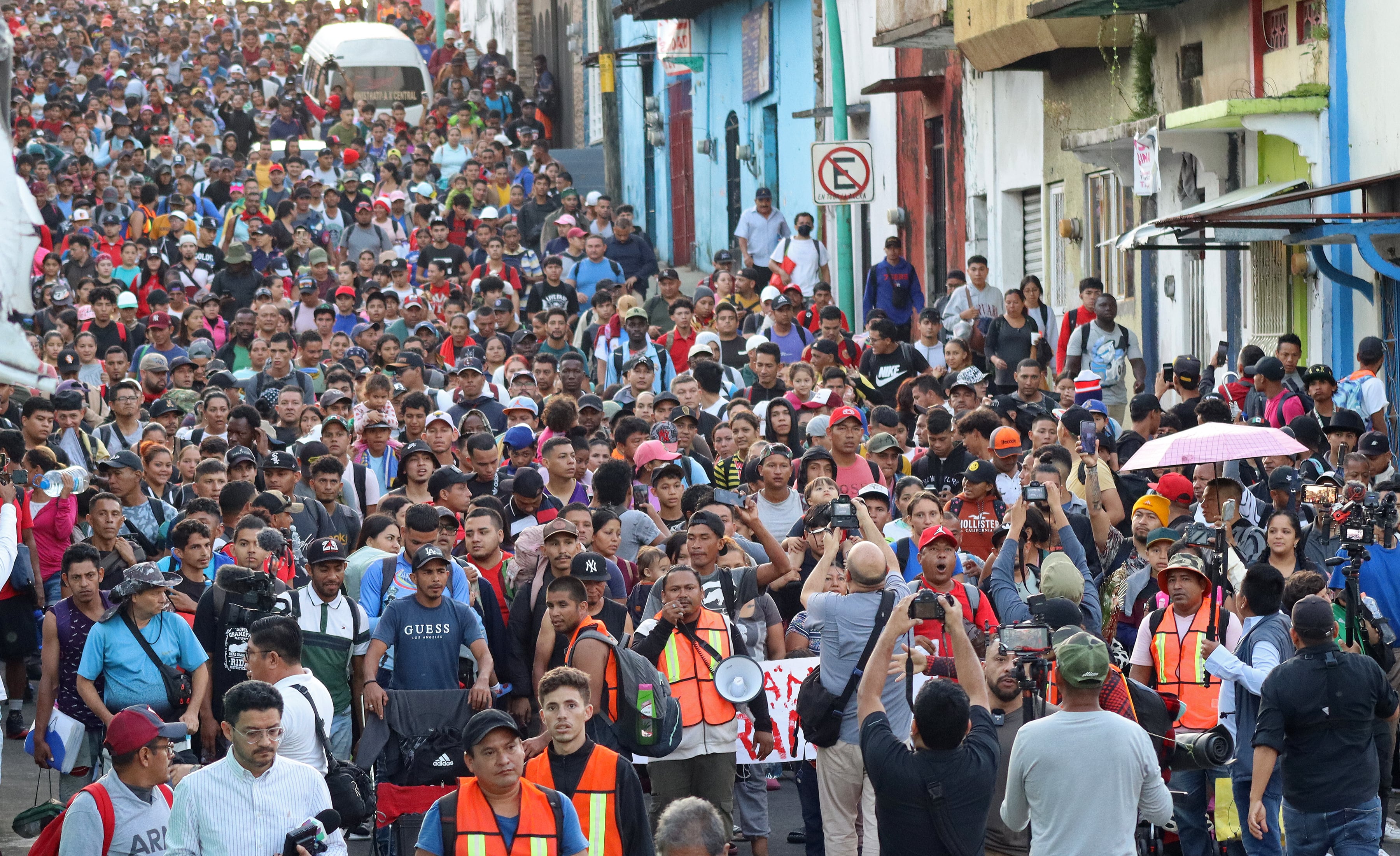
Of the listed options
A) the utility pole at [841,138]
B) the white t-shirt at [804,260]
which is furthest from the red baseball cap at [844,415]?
the white t-shirt at [804,260]

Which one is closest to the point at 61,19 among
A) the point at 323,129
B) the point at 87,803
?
the point at 323,129

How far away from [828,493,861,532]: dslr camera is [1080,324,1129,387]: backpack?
7.90 meters

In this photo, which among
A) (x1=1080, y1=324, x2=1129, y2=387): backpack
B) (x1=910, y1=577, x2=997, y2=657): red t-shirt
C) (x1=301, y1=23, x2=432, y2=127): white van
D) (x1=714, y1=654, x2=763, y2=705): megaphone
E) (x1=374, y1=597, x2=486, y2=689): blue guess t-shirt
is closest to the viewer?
(x1=714, y1=654, x2=763, y2=705): megaphone

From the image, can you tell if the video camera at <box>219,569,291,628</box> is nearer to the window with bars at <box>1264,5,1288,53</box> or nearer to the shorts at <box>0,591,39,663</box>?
the shorts at <box>0,591,39,663</box>

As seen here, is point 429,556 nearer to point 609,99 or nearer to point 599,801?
point 599,801

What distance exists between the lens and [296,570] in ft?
31.7

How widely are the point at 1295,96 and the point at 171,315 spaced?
404 inches

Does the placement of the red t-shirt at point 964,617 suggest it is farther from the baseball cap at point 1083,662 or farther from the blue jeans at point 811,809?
the baseball cap at point 1083,662

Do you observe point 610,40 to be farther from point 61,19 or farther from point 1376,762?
point 1376,762

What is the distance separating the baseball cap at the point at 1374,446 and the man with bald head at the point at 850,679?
4.10m

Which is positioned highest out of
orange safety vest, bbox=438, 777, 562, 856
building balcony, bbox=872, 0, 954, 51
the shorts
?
building balcony, bbox=872, 0, 954, 51

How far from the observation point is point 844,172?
65.5ft

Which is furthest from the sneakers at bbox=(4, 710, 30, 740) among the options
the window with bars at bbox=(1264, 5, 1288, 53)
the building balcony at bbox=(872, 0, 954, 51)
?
the building balcony at bbox=(872, 0, 954, 51)

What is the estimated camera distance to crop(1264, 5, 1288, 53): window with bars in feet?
51.1
